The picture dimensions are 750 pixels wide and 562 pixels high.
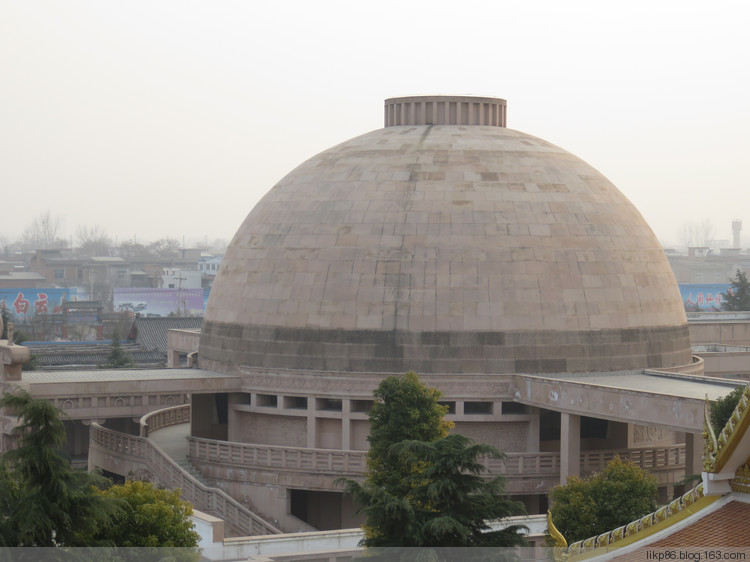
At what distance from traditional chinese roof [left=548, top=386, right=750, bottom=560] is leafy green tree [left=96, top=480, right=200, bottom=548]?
922 cm

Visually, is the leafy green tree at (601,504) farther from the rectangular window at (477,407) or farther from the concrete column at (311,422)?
the concrete column at (311,422)

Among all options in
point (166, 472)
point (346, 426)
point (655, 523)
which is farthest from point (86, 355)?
point (655, 523)

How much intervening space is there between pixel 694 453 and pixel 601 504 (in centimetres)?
818

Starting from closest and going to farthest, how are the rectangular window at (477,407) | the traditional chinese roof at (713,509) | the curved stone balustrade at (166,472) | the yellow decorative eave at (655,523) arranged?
the traditional chinese roof at (713,509), the yellow decorative eave at (655,523), the curved stone balustrade at (166,472), the rectangular window at (477,407)

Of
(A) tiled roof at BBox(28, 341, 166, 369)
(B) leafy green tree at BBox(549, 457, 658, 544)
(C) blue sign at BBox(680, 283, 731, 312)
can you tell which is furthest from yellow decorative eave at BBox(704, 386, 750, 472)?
(C) blue sign at BBox(680, 283, 731, 312)

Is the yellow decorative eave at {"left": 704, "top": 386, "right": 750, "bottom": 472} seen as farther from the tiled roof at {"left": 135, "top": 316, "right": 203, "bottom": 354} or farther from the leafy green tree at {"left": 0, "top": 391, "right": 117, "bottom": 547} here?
the tiled roof at {"left": 135, "top": 316, "right": 203, "bottom": 354}

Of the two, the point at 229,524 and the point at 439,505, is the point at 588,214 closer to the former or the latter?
the point at 229,524

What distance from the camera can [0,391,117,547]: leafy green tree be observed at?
876 inches

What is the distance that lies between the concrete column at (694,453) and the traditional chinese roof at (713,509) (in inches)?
670

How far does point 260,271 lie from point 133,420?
36.2ft

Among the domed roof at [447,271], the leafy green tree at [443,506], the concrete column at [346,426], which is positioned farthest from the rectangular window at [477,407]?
the leafy green tree at [443,506]

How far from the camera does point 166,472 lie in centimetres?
4806

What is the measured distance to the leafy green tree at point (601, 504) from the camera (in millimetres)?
34344

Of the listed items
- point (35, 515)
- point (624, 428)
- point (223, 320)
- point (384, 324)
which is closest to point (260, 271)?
point (223, 320)
